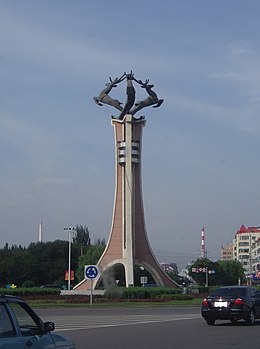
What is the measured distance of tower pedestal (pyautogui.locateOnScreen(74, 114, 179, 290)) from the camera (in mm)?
58906

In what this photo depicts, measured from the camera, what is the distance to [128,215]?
→ 193ft

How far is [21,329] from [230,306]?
1573cm

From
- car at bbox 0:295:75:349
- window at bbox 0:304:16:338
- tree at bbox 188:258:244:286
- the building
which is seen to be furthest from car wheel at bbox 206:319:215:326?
the building

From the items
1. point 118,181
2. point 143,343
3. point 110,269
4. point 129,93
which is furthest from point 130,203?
point 143,343

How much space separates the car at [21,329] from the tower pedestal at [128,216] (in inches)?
1966

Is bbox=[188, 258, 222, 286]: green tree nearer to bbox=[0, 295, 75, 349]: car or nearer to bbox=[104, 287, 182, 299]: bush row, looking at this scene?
bbox=[104, 287, 182, 299]: bush row

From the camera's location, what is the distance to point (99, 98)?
205ft

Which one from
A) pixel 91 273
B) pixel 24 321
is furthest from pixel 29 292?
pixel 24 321

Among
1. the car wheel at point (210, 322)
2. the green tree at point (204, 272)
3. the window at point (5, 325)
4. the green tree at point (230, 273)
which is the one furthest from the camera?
the green tree at point (230, 273)

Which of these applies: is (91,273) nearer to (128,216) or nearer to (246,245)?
(128,216)

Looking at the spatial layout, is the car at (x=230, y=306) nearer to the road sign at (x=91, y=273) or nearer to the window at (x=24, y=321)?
the road sign at (x=91, y=273)

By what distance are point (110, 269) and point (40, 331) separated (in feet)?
169

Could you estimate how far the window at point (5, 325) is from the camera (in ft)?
24.9

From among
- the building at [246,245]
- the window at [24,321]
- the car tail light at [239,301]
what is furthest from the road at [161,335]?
the building at [246,245]
